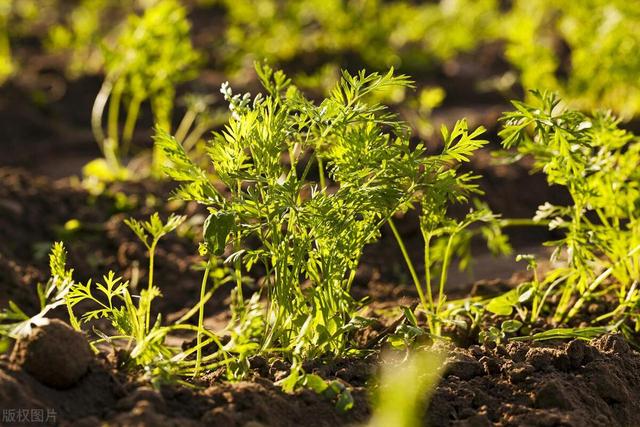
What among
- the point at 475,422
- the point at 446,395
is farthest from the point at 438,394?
the point at 475,422

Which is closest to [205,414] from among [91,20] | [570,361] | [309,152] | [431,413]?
[431,413]

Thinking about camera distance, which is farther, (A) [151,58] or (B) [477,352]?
(A) [151,58]

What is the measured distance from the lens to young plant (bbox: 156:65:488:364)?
9.59 ft

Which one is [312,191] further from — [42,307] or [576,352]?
[576,352]

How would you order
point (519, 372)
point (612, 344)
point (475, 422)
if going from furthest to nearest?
point (612, 344) < point (519, 372) < point (475, 422)

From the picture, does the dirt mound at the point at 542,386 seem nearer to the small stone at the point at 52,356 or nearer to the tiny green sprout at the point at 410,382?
the tiny green sprout at the point at 410,382

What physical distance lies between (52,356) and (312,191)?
867 millimetres

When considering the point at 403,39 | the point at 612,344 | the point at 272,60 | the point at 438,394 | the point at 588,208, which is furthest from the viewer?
the point at 403,39

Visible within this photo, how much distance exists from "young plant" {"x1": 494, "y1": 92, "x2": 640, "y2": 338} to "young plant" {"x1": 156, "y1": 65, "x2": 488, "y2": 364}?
0.43 metres

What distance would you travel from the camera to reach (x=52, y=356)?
2.66 metres

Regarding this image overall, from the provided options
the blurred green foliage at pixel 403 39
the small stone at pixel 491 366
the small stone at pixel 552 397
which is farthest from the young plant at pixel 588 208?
the blurred green foliage at pixel 403 39

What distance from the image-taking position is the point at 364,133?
3029 mm

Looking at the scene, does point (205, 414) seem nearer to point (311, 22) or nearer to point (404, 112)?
point (404, 112)

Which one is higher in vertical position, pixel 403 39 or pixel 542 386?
pixel 403 39
